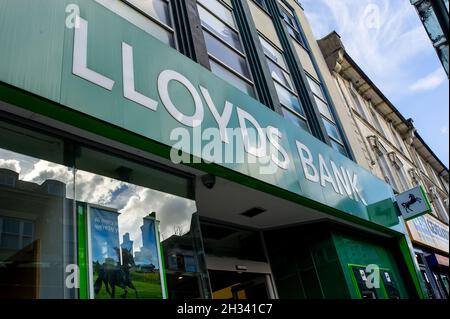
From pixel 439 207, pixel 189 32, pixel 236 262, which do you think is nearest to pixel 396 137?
pixel 439 207

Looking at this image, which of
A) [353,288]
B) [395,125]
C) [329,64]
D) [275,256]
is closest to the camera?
[353,288]

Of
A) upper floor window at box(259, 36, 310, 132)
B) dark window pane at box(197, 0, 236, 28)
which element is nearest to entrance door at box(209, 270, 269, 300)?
upper floor window at box(259, 36, 310, 132)

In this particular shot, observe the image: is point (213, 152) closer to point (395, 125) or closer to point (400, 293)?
point (400, 293)

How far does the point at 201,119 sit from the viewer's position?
443 centimetres

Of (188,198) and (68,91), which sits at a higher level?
(68,91)

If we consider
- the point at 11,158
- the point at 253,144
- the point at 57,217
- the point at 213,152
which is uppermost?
the point at 253,144

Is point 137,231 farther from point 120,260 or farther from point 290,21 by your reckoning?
point 290,21

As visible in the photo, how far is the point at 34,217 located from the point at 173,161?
151 centimetres

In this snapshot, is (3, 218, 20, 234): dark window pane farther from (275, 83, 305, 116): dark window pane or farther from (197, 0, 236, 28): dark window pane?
(275, 83, 305, 116): dark window pane

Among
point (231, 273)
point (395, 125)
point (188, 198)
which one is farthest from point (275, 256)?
point (395, 125)

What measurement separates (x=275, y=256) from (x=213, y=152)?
174 inches

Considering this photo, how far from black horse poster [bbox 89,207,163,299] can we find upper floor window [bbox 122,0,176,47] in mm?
3339

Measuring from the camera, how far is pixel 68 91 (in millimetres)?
3115
